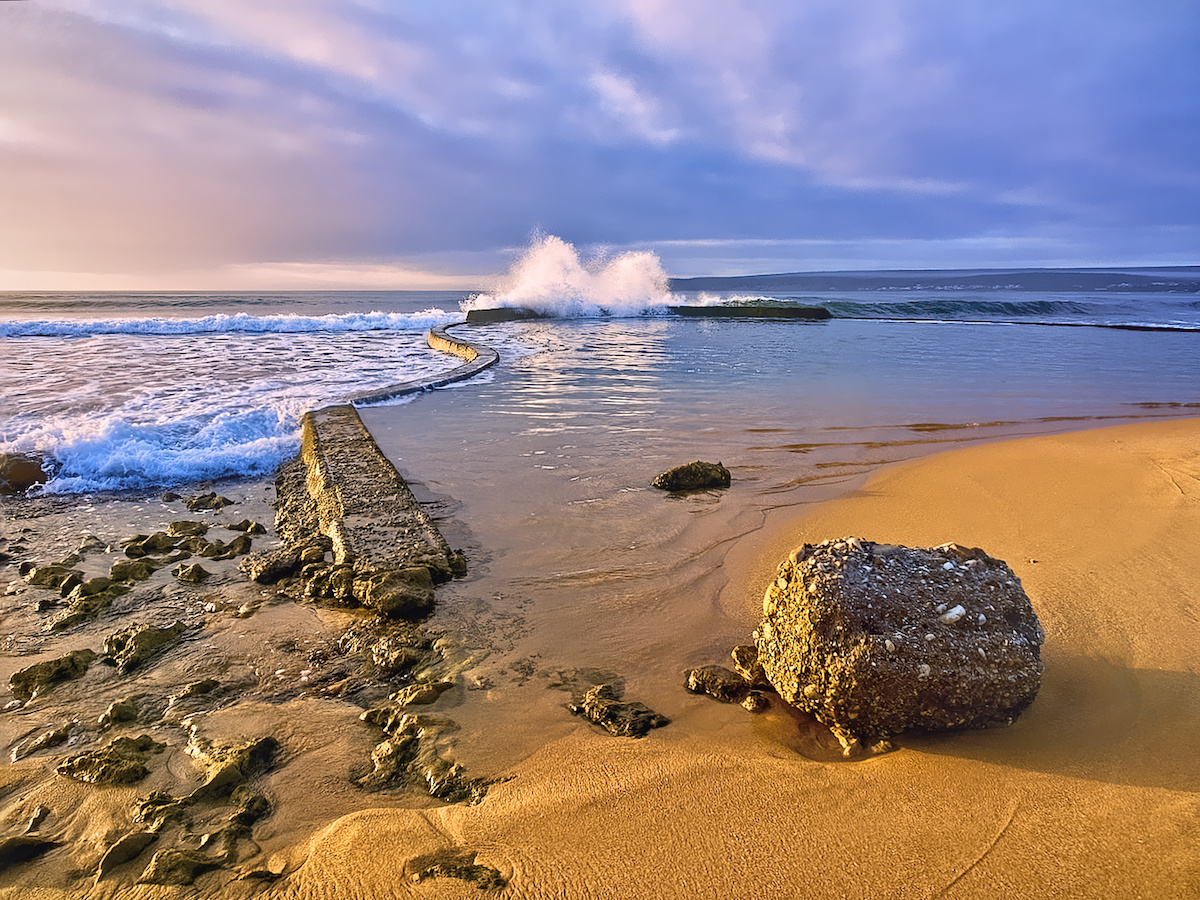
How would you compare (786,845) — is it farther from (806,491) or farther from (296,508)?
(296,508)

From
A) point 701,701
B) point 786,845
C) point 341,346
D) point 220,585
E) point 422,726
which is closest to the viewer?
point 786,845

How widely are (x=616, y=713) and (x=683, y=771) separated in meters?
0.34

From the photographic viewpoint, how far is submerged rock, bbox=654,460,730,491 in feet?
14.6

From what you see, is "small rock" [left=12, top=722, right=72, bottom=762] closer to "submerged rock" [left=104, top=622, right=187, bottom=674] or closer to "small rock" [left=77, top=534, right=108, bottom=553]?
"submerged rock" [left=104, top=622, right=187, bottom=674]

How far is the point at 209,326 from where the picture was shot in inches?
912

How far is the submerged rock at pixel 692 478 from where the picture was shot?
4.45 meters

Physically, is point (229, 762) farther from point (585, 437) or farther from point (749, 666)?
point (585, 437)

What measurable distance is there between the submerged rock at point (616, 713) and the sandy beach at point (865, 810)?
1.9 inches

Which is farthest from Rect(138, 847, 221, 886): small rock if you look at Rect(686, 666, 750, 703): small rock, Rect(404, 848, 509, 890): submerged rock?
Rect(686, 666, 750, 703): small rock

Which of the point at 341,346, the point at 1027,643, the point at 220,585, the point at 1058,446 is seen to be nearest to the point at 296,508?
the point at 220,585

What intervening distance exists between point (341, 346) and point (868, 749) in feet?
55.4

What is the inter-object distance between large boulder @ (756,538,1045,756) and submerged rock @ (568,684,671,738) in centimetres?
45

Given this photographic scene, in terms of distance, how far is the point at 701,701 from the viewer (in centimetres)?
218

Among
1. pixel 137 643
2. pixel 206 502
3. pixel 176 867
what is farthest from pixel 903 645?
pixel 206 502
